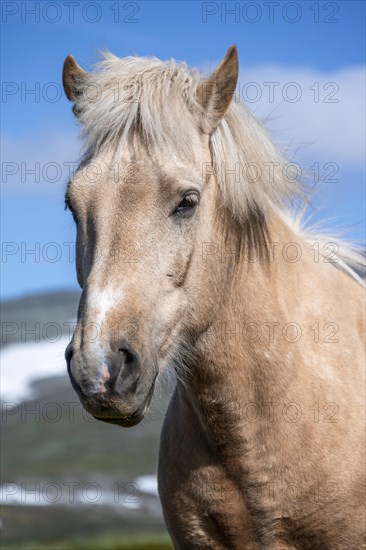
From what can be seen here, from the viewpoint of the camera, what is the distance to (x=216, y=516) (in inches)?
176

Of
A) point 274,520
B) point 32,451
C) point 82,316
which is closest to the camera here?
point 82,316

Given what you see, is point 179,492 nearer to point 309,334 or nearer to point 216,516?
point 216,516

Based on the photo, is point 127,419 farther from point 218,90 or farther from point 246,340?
point 218,90

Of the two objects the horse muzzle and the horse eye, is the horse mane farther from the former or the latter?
the horse muzzle

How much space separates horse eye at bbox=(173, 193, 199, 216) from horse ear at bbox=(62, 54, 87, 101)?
1247 millimetres

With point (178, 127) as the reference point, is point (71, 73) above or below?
above

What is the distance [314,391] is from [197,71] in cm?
202

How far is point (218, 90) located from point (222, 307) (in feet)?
4.03

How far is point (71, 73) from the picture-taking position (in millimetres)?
4773

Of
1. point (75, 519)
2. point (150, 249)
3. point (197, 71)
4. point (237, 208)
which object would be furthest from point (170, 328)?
point (75, 519)

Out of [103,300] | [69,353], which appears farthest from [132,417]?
[103,300]

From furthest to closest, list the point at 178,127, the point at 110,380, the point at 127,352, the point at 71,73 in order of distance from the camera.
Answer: the point at 71,73 → the point at 178,127 → the point at 127,352 → the point at 110,380

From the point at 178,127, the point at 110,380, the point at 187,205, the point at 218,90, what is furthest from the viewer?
the point at 218,90

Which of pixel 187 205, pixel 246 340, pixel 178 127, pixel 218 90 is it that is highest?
pixel 218 90
